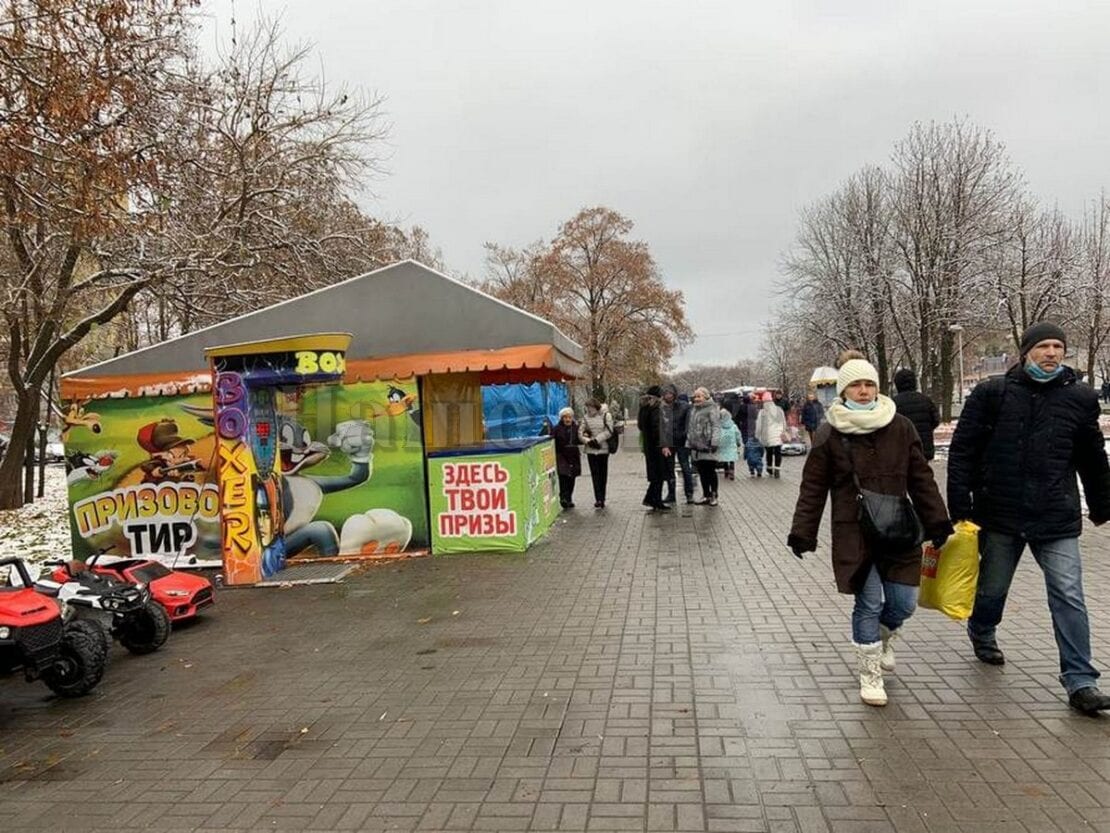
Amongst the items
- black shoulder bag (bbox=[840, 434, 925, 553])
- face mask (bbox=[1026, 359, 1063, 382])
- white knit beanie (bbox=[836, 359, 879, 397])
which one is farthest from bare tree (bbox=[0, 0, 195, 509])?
face mask (bbox=[1026, 359, 1063, 382])

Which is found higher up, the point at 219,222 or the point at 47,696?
the point at 219,222

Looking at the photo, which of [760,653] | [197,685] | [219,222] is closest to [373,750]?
[197,685]

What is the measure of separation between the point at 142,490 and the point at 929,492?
8.24 m

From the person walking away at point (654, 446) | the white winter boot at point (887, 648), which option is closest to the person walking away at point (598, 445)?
the person walking away at point (654, 446)

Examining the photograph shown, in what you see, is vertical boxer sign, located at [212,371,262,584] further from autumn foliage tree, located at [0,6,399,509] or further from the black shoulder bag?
the black shoulder bag

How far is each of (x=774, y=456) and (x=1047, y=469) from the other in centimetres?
1305

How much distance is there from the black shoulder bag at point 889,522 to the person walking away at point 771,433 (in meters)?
12.7

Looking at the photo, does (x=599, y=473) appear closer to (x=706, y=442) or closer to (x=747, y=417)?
(x=706, y=442)

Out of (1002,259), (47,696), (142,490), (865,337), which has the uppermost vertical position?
(1002,259)

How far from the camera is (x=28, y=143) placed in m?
6.43

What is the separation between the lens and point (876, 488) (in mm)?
4078

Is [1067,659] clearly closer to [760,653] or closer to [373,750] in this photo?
[760,653]

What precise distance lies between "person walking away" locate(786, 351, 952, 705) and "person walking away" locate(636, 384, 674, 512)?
745cm

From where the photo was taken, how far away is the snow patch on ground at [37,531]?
10320 millimetres
